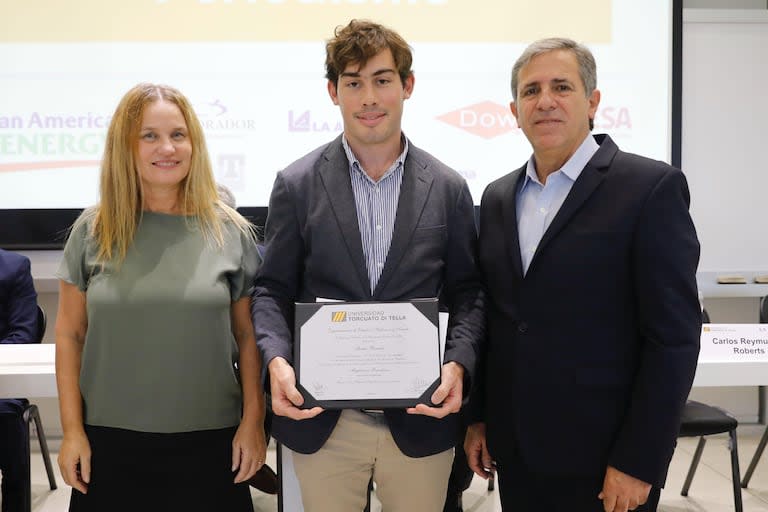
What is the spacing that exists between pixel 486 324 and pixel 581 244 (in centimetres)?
37

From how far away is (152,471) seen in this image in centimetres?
181

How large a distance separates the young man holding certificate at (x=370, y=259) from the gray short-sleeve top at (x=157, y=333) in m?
0.16

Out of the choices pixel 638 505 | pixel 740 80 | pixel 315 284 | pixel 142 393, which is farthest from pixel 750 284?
pixel 142 393

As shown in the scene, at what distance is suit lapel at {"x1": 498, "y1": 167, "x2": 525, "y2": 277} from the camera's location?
1.71 metres

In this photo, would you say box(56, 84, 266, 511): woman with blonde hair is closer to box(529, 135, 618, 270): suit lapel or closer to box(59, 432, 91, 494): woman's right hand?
box(59, 432, 91, 494): woman's right hand

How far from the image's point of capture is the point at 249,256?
6.29 ft

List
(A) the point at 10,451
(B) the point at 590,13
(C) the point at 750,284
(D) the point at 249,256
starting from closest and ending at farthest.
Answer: (D) the point at 249,256, (A) the point at 10,451, (B) the point at 590,13, (C) the point at 750,284

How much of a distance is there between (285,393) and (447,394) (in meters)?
0.40

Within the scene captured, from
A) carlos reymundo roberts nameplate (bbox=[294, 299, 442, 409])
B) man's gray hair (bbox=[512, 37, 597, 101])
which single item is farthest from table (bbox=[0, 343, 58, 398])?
man's gray hair (bbox=[512, 37, 597, 101])

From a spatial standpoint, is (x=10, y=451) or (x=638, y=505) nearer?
(x=638, y=505)

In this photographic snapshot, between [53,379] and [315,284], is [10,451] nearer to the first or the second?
[53,379]

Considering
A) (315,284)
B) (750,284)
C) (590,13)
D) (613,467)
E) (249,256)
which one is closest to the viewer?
(613,467)

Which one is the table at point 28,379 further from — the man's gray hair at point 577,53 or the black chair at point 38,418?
the man's gray hair at point 577,53

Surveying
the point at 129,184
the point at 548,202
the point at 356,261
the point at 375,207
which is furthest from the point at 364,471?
the point at 129,184
